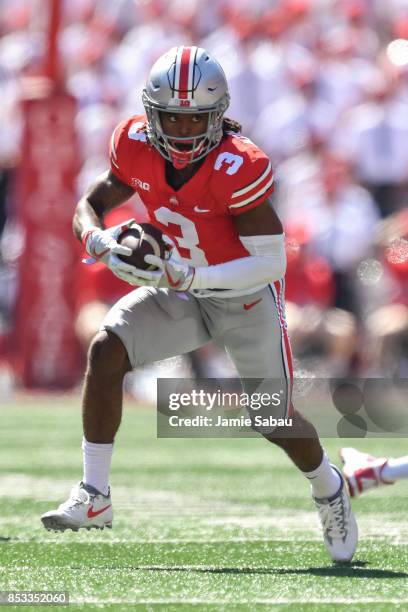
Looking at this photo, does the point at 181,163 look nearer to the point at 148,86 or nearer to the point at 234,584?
the point at 148,86

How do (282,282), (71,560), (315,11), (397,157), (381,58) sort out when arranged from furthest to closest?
(315,11) < (381,58) < (397,157) < (282,282) < (71,560)

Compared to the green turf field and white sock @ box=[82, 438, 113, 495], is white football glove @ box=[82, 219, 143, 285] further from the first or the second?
the green turf field

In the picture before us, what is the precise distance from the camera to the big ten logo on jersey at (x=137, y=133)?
173 inches

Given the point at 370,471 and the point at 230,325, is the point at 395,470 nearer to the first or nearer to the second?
the point at 370,471

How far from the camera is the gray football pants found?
14.5 feet

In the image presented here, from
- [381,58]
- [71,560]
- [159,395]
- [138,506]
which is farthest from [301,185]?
[71,560]

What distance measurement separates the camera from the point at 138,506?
5516mm

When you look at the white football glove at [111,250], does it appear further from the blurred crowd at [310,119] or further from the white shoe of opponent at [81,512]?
the blurred crowd at [310,119]

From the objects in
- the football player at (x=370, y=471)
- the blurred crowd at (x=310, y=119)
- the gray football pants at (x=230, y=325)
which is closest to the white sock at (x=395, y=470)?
the football player at (x=370, y=471)

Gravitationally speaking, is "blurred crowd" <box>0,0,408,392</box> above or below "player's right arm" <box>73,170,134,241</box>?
below

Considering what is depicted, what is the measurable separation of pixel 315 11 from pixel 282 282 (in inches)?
324

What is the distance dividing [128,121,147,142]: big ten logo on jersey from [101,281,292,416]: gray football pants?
499 millimetres

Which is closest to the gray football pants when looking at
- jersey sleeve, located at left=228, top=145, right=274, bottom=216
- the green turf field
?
jersey sleeve, located at left=228, top=145, right=274, bottom=216

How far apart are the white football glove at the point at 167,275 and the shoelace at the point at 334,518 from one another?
0.92 meters
